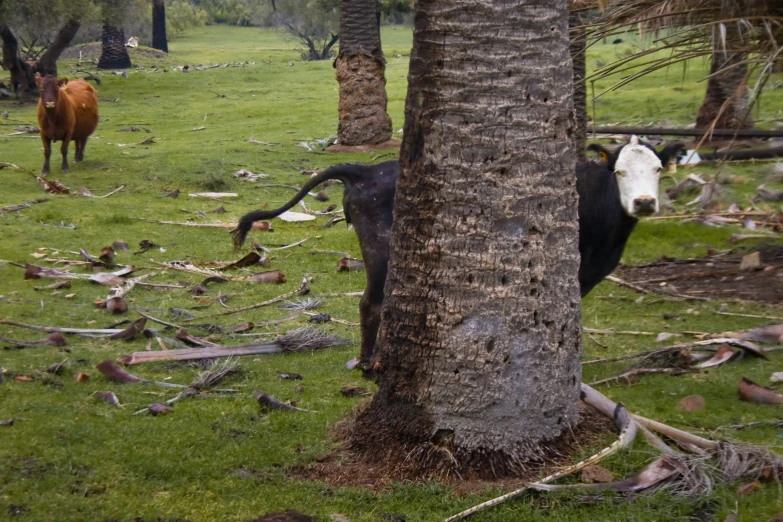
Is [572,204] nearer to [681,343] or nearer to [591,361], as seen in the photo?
[591,361]

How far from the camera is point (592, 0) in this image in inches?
330

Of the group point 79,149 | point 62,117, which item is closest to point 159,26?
point 79,149

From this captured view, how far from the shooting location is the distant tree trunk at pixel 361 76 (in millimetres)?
17203

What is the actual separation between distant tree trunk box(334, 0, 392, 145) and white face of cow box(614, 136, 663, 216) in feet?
33.5

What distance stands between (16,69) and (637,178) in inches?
901

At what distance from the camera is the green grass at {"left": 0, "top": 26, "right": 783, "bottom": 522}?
4.33 m

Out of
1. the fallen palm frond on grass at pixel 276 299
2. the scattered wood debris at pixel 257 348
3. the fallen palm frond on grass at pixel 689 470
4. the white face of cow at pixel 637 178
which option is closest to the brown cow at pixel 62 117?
the fallen palm frond on grass at pixel 276 299

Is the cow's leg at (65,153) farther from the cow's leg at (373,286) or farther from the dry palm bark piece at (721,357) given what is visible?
the dry palm bark piece at (721,357)

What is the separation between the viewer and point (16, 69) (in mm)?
25734

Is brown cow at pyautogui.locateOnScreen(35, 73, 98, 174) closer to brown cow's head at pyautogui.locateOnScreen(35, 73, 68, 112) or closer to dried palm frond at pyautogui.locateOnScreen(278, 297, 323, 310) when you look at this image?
brown cow's head at pyautogui.locateOnScreen(35, 73, 68, 112)

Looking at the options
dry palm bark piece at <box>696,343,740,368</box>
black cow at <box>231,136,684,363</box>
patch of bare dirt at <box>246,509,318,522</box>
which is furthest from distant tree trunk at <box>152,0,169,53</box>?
patch of bare dirt at <box>246,509,318,522</box>

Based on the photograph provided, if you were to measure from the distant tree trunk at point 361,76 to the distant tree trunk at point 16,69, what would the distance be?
1159 centimetres

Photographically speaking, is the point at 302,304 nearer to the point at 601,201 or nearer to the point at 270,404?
the point at 601,201

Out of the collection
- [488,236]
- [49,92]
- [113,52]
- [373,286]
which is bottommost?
[373,286]
